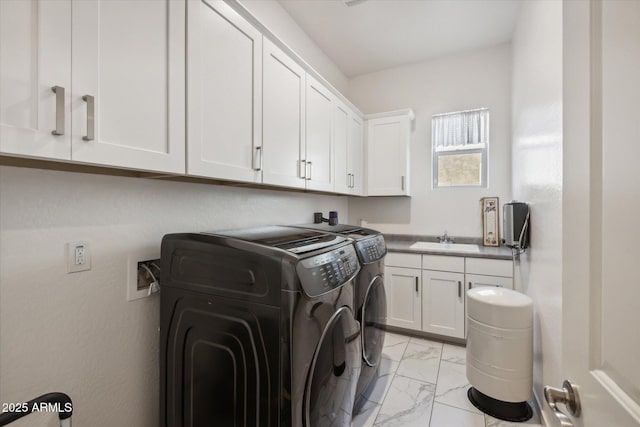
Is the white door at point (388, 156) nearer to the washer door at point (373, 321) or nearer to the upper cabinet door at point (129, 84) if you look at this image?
the washer door at point (373, 321)

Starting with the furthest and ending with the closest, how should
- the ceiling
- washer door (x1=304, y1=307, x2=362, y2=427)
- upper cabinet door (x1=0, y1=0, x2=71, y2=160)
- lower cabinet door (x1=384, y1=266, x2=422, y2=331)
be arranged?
1. lower cabinet door (x1=384, y1=266, x2=422, y2=331)
2. the ceiling
3. washer door (x1=304, y1=307, x2=362, y2=427)
4. upper cabinet door (x1=0, y1=0, x2=71, y2=160)

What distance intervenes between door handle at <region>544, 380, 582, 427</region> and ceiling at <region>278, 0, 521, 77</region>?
2756mm

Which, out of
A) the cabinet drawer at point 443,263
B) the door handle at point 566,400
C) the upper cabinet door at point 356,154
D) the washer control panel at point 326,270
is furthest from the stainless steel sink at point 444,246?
the door handle at point 566,400

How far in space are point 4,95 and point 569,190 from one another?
4.44ft

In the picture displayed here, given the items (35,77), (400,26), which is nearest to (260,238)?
(35,77)

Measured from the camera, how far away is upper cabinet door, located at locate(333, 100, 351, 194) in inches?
103

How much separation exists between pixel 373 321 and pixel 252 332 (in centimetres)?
112

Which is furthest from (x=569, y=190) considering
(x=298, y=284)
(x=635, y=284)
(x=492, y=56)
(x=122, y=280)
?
(x=492, y=56)

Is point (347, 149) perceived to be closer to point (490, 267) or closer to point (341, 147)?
point (341, 147)

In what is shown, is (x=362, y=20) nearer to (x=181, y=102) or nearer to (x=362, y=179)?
(x=362, y=179)

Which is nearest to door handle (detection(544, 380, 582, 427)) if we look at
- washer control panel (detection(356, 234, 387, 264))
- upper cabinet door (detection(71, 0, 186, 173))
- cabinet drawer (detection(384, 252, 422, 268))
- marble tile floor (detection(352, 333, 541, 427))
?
washer control panel (detection(356, 234, 387, 264))

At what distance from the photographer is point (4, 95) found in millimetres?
708

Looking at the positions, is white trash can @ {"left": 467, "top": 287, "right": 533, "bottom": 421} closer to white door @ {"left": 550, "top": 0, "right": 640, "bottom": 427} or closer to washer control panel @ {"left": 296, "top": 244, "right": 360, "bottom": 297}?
washer control panel @ {"left": 296, "top": 244, "right": 360, "bottom": 297}

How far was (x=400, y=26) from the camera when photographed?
268cm
